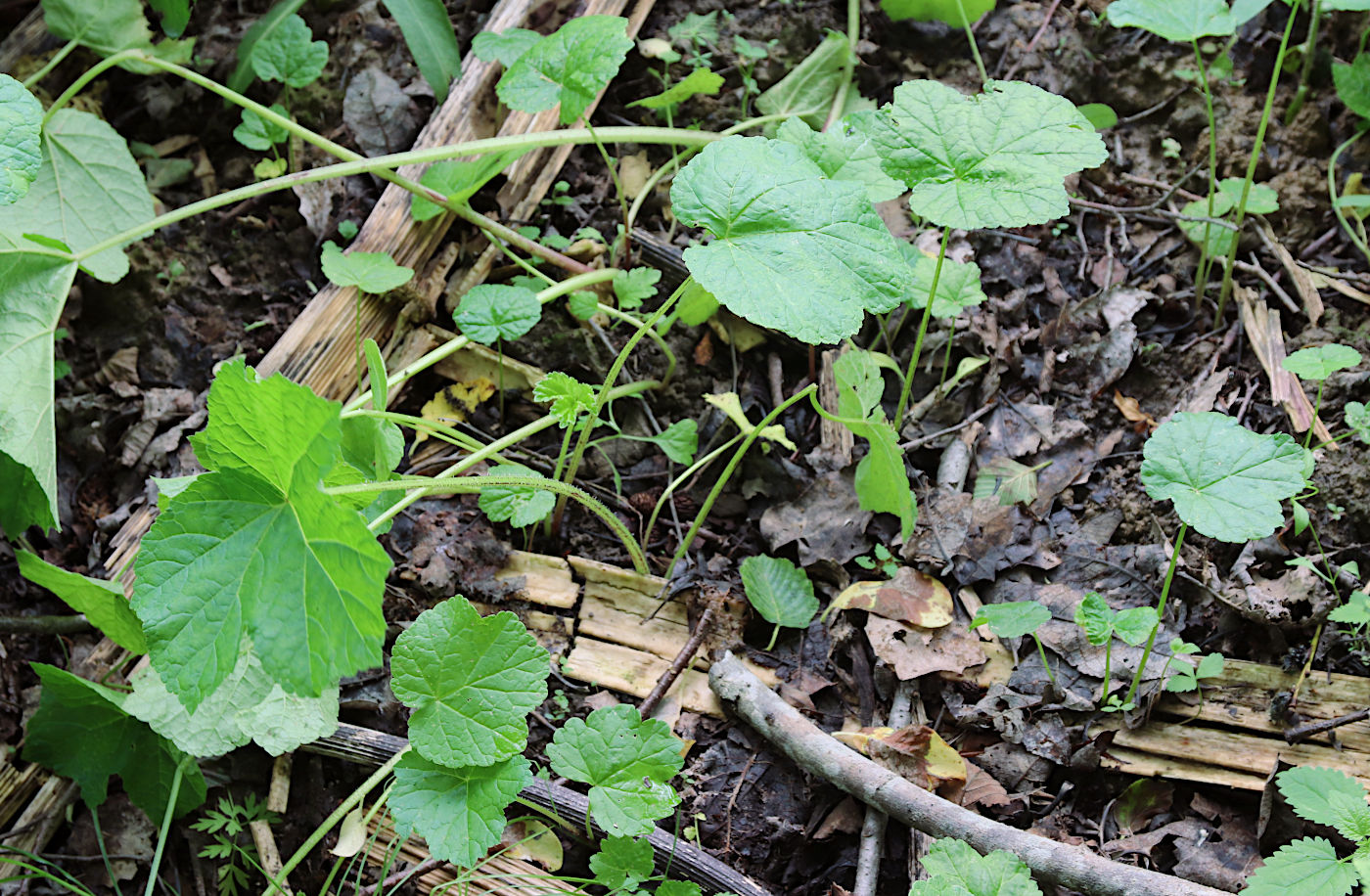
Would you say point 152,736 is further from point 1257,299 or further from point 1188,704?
point 1257,299

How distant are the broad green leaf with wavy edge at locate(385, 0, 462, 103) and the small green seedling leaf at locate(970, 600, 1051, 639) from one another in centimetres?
Result: 194

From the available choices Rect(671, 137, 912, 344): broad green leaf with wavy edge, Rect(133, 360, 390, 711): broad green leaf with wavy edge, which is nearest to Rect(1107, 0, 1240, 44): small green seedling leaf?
Rect(671, 137, 912, 344): broad green leaf with wavy edge

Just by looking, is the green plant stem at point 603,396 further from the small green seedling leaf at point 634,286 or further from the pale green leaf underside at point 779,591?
the pale green leaf underside at point 779,591

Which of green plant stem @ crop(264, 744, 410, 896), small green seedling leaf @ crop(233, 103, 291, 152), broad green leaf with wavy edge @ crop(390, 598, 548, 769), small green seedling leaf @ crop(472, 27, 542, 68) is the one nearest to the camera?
broad green leaf with wavy edge @ crop(390, 598, 548, 769)

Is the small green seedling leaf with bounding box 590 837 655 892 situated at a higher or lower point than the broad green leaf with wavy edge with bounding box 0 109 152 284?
lower

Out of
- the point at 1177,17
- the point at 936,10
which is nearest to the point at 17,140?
the point at 936,10

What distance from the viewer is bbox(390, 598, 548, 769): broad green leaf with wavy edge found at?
1539mm

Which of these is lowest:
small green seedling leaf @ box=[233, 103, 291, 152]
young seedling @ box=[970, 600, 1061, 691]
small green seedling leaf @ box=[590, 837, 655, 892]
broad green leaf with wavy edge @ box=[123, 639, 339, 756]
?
small green seedling leaf @ box=[590, 837, 655, 892]

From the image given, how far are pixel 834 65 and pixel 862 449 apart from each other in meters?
1.21

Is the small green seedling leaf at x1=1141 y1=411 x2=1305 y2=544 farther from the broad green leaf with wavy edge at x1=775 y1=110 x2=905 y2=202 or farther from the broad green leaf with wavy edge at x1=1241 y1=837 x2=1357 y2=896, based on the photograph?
the broad green leaf with wavy edge at x1=775 y1=110 x2=905 y2=202

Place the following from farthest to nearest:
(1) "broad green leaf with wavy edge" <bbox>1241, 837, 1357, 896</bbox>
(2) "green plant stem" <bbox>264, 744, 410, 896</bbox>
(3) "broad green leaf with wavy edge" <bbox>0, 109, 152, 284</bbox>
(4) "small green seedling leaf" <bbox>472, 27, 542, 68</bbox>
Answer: (4) "small green seedling leaf" <bbox>472, 27, 542, 68</bbox> < (3) "broad green leaf with wavy edge" <bbox>0, 109, 152, 284</bbox> < (2) "green plant stem" <bbox>264, 744, 410, 896</bbox> < (1) "broad green leaf with wavy edge" <bbox>1241, 837, 1357, 896</bbox>

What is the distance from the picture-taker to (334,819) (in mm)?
1729

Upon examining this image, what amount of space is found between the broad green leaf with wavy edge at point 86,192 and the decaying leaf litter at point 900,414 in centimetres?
10

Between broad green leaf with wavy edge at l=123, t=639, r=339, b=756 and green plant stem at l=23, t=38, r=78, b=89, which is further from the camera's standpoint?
green plant stem at l=23, t=38, r=78, b=89
